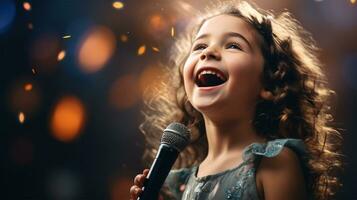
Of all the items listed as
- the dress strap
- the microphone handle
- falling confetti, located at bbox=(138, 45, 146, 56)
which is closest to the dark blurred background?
falling confetti, located at bbox=(138, 45, 146, 56)

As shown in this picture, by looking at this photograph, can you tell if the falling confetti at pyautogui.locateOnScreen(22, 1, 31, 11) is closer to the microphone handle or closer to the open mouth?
the open mouth

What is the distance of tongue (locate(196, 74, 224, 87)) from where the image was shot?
943 millimetres

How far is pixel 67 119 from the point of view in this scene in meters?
1.62

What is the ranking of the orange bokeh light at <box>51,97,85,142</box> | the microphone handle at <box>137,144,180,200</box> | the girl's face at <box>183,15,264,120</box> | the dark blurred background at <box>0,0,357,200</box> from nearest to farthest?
the microphone handle at <box>137,144,180,200</box>
the girl's face at <box>183,15,264,120</box>
the dark blurred background at <box>0,0,357,200</box>
the orange bokeh light at <box>51,97,85,142</box>

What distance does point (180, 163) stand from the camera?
119cm

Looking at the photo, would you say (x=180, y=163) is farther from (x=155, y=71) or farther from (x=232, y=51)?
(x=155, y=71)

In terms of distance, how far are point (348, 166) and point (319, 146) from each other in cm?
47

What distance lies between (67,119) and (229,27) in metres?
0.84

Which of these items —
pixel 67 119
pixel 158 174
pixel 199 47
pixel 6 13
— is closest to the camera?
pixel 158 174

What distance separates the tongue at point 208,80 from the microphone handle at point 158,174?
0.67 ft

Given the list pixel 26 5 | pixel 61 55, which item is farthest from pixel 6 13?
pixel 61 55

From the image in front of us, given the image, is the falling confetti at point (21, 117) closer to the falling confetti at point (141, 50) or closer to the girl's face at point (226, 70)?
the falling confetti at point (141, 50)

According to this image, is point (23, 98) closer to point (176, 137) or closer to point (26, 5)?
point (26, 5)

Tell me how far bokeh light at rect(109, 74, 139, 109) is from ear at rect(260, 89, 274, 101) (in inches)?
29.7
